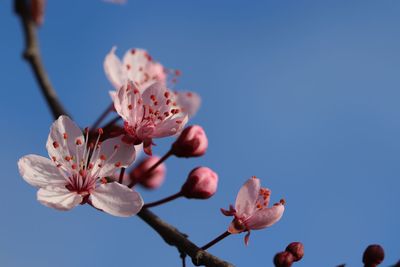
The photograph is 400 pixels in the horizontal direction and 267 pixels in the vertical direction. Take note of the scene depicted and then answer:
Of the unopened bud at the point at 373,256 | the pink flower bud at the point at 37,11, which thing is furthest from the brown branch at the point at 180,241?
the pink flower bud at the point at 37,11

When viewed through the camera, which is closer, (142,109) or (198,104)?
(142,109)

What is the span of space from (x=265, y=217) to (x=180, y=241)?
17.0 inches

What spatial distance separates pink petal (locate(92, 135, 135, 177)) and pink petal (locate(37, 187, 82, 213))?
222 mm

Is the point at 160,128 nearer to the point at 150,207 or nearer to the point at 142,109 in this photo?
the point at 142,109

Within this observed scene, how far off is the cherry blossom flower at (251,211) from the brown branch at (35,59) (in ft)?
4.72

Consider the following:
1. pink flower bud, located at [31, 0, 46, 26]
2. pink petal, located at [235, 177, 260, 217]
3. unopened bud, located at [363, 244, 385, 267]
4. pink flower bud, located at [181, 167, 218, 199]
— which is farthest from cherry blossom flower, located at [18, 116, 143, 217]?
pink flower bud, located at [31, 0, 46, 26]

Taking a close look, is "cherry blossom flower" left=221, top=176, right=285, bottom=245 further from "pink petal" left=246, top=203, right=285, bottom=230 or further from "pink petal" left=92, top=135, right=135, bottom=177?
"pink petal" left=92, top=135, right=135, bottom=177

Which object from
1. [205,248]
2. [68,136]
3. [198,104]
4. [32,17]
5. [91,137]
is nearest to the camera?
[205,248]

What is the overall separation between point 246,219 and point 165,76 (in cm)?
199

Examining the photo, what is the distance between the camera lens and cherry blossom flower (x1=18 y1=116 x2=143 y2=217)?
121 inches

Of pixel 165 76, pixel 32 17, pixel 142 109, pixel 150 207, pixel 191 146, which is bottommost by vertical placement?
pixel 150 207

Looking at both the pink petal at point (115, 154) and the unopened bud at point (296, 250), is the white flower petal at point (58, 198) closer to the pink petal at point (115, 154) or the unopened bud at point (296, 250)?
the pink petal at point (115, 154)

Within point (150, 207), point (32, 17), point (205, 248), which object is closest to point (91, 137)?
point (150, 207)

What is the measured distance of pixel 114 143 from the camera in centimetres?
322
